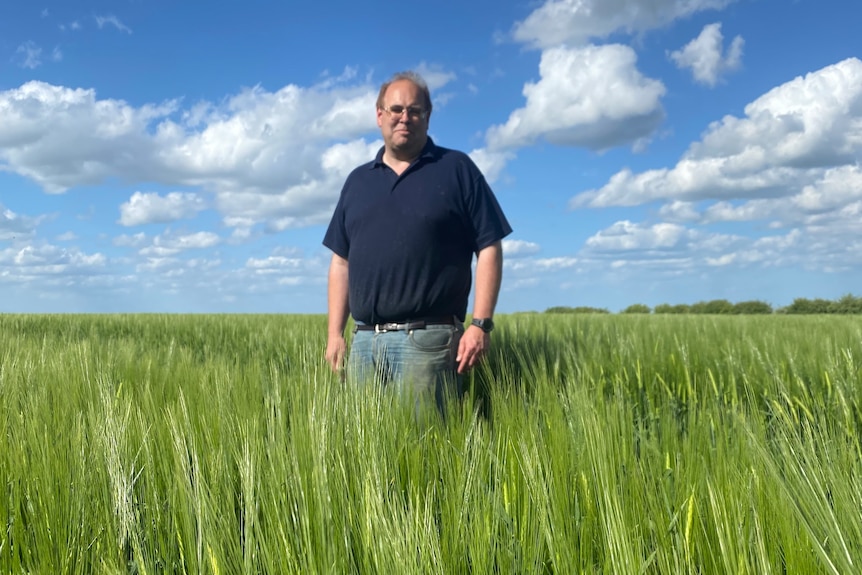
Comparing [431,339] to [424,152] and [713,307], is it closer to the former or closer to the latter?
[424,152]

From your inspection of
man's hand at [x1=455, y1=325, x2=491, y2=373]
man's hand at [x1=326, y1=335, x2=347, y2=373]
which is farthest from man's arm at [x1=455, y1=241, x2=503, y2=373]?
man's hand at [x1=326, y1=335, x2=347, y2=373]

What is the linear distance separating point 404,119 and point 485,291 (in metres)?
0.96

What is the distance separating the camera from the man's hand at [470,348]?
3221mm

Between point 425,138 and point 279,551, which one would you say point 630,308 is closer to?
point 425,138

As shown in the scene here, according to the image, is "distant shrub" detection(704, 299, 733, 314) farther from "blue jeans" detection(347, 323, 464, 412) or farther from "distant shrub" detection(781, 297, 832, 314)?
"blue jeans" detection(347, 323, 464, 412)

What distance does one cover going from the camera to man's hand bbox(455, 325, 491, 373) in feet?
10.6

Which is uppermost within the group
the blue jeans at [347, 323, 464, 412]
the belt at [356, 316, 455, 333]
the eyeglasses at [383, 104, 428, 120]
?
the eyeglasses at [383, 104, 428, 120]

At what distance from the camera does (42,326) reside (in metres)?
11.0

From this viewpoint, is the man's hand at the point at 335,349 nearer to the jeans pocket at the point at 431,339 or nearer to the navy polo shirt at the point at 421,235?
the navy polo shirt at the point at 421,235

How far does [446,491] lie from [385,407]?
39cm

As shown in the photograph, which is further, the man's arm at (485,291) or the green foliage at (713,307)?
the green foliage at (713,307)

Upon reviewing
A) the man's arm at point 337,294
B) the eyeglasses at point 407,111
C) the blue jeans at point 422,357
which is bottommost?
the blue jeans at point 422,357

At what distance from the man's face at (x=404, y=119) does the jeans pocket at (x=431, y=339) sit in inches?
37.1

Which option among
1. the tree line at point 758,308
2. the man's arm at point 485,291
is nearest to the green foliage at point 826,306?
the tree line at point 758,308
